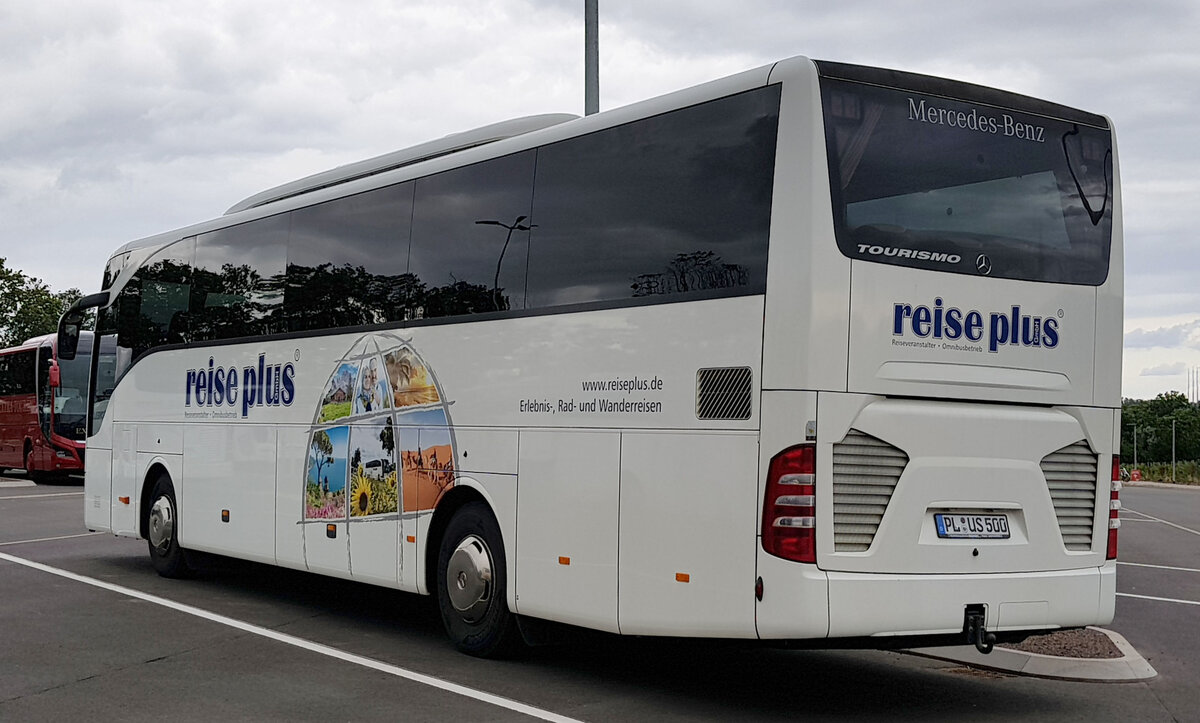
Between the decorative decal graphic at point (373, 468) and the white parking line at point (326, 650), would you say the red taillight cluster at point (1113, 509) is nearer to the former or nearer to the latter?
the white parking line at point (326, 650)

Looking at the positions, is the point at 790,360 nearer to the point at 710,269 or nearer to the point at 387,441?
the point at 710,269

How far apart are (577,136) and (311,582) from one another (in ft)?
24.7

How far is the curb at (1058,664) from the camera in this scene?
990 centimetres

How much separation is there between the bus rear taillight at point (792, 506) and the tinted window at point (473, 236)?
2.84 meters

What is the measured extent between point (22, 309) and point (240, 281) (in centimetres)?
7622

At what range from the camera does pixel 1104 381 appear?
891 centimetres

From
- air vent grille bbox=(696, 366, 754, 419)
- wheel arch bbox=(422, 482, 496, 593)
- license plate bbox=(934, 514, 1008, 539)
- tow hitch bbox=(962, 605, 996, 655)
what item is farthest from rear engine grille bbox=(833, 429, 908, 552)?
wheel arch bbox=(422, 482, 496, 593)

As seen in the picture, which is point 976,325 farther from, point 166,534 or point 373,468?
point 166,534

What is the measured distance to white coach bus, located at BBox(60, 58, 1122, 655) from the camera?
7.84 meters

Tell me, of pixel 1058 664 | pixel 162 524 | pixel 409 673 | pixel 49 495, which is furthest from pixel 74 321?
pixel 49 495

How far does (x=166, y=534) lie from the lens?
49.8ft

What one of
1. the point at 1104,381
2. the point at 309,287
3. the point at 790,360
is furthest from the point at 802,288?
the point at 309,287

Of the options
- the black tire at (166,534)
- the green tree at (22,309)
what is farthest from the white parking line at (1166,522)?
the green tree at (22,309)

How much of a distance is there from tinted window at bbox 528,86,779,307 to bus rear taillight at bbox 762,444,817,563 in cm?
99
